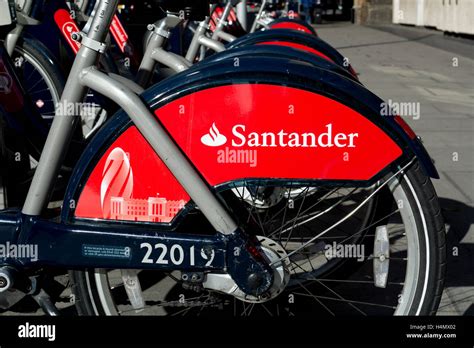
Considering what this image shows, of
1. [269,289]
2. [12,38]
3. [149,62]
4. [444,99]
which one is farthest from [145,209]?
[444,99]

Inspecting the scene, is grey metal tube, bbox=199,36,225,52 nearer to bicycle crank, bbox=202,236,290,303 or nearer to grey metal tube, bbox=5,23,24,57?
grey metal tube, bbox=5,23,24,57

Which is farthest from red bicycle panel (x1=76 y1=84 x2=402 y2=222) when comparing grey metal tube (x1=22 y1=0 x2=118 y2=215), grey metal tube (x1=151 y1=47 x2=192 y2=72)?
grey metal tube (x1=151 y1=47 x2=192 y2=72)

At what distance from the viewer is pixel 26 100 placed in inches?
174

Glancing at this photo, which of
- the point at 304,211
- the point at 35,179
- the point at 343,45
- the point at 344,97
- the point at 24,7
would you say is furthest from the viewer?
the point at 343,45

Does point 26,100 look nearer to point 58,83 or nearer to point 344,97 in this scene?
point 58,83

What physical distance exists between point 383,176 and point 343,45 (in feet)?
51.8

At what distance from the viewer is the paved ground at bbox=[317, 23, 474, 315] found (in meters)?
4.40

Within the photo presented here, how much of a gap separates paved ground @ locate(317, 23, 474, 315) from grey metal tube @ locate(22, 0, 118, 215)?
6.06 feet

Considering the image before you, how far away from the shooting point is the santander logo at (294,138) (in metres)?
2.78

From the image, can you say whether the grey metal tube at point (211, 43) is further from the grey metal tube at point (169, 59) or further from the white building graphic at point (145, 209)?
the white building graphic at point (145, 209)

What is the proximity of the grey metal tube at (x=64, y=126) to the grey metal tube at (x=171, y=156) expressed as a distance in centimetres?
13

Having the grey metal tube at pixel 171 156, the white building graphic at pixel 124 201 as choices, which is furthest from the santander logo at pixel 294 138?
the white building graphic at pixel 124 201

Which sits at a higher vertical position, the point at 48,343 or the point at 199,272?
the point at 199,272

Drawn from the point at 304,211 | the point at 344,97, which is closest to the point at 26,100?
the point at 304,211
